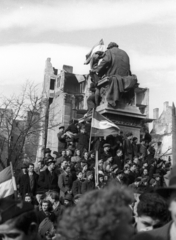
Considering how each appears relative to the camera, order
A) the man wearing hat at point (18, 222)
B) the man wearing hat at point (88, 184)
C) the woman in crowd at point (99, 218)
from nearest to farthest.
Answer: the woman in crowd at point (99, 218)
the man wearing hat at point (18, 222)
the man wearing hat at point (88, 184)

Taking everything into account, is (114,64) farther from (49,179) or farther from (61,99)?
(61,99)

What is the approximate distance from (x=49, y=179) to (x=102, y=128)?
2958mm

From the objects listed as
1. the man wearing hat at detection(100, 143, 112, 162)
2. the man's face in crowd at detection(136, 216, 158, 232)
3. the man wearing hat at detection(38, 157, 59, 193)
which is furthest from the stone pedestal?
the man's face in crowd at detection(136, 216, 158, 232)

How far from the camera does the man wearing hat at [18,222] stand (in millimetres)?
3283

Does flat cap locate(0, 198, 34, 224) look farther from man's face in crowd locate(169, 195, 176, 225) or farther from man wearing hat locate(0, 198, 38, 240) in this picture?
man's face in crowd locate(169, 195, 176, 225)

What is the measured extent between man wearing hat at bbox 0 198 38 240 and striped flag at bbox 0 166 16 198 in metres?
3.56

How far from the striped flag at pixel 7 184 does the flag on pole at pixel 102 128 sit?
7.23m

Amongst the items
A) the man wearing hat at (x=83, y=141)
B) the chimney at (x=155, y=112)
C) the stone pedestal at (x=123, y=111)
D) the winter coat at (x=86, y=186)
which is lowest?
the winter coat at (x=86, y=186)

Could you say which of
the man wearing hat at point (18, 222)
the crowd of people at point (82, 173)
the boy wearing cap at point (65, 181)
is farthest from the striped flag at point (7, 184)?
the boy wearing cap at point (65, 181)

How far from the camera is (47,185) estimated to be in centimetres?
1222

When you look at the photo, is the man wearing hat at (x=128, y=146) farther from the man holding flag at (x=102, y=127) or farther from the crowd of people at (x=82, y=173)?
the man holding flag at (x=102, y=127)

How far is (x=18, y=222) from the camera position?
3.33 metres

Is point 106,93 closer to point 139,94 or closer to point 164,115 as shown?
point 164,115

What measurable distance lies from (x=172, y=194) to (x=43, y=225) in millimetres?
4755
